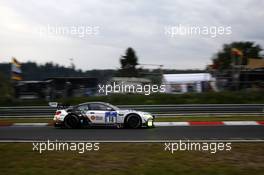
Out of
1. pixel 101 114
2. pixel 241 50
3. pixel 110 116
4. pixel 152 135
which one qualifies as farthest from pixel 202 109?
pixel 241 50

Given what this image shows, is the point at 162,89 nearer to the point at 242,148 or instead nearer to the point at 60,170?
the point at 242,148

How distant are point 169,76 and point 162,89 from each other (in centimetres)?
251

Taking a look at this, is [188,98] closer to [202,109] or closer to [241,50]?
[202,109]

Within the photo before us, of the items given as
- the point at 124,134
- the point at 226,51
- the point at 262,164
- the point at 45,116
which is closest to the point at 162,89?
the point at 45,116

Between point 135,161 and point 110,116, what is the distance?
274 inches

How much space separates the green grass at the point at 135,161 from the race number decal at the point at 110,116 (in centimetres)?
528

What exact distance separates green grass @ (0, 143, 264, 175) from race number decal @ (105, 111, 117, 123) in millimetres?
5280

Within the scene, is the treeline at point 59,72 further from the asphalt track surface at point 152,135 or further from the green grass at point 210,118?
the asphalt track surface at point 152,135

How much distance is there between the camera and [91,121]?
1547 centimetres

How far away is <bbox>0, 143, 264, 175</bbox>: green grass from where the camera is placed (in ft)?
25.1

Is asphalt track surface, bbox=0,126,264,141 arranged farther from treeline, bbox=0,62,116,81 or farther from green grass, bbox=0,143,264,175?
treeline, bbox=0,62,116,81

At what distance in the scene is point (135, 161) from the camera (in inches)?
330

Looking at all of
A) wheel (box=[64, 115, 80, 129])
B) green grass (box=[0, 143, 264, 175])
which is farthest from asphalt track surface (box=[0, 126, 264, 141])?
green grass (box=[0, 143, 264, 175])

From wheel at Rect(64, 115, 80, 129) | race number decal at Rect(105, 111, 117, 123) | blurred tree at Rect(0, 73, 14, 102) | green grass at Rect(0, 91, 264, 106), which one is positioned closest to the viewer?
race number decal at Rect(105, 111, 117, 123)
